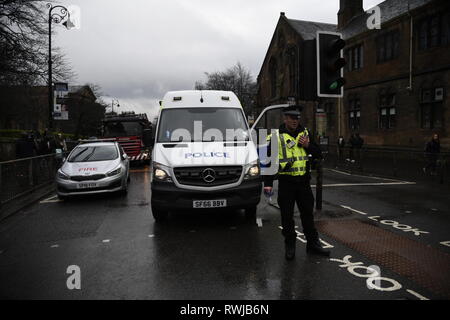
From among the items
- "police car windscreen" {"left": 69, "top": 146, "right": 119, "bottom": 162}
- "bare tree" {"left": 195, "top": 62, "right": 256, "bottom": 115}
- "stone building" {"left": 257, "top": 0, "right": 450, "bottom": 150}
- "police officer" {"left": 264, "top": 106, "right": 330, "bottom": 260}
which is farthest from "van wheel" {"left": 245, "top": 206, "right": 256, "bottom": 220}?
"bare tree" {"left": 195, "top": 62, "right": 256, "bottom": 115}

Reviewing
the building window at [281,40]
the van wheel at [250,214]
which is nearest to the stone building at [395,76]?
the building window at [281,40]

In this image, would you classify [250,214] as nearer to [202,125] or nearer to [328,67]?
[202,125]

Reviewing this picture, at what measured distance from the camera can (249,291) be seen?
366 cm

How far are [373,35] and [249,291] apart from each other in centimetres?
2580

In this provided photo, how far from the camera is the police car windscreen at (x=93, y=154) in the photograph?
10.3m

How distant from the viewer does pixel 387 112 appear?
23.3 m

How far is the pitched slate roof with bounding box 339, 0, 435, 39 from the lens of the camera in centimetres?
2202

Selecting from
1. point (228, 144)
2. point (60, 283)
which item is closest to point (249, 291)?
point (60, 283)

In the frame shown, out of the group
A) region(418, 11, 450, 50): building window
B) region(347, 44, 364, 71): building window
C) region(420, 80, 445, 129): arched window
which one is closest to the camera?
region(418, 11, 450, 50): building window

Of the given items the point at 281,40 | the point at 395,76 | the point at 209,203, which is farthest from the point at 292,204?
the point at 281,40

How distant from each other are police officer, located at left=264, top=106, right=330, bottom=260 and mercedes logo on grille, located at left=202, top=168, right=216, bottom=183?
4.96 feet

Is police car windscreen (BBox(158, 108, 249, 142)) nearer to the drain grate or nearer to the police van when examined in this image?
the police van

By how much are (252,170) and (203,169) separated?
3.05ft

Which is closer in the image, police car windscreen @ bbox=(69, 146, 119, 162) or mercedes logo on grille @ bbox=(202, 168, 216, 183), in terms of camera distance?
mercedes logo on grille @ bbox=(202, 168, 216, 183)
